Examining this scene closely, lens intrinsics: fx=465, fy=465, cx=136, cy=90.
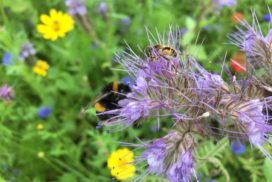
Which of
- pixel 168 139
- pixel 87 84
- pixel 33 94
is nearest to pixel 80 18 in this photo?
pixel 87 84

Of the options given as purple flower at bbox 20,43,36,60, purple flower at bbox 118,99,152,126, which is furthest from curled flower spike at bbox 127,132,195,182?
purple flower at bbox 20,43,36,60

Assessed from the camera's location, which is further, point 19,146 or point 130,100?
point 19,146

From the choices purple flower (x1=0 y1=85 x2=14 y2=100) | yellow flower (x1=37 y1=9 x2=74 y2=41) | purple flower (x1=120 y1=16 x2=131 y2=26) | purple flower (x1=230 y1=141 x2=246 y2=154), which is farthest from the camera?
purple flower (x1=120 y1=16 x2=131 y2=26)

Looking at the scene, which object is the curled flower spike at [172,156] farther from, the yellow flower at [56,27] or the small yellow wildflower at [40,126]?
the yellow flower at [56,27]

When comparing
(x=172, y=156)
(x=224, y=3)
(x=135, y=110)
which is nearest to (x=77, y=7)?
(x=224, y=3)

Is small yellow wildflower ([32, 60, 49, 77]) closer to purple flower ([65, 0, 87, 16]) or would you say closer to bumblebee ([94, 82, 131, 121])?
purple flower ([65, 0, 87, 16])

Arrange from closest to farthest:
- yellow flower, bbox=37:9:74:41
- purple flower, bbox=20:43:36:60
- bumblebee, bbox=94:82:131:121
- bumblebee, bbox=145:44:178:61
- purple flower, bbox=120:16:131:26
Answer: bumblebee, bbox=145:44:178:61
bumblebee, bbox=94:82:131:121
purple flower, bbox=20:43:36:60
yellow flower, bbox=37:9:74:41
purple flower, bbox=120:16:131:26

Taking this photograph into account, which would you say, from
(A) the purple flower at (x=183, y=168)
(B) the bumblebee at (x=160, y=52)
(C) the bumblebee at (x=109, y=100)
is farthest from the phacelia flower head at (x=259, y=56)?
(C) the bumblebee at (x=109, y=100)

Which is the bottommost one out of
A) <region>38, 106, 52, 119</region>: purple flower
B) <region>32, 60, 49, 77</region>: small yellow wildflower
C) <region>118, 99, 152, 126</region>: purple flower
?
<region>118, 99, 152, 126</region>: purple flower

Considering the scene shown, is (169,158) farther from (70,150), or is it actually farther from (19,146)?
(19,146)
